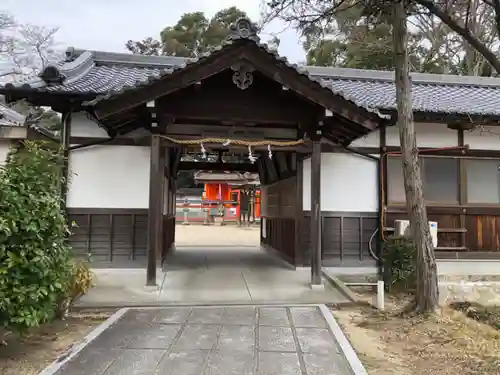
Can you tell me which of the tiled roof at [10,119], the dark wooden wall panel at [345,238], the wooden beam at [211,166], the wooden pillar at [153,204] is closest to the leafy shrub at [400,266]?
the dark wooden wall panel at [345,238]

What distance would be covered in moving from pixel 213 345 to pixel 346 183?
5.45 metres

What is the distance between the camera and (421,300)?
570cm

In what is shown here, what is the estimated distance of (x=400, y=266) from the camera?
7.23 meters

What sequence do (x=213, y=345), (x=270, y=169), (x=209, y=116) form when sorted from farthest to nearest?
(x=270, y=169), (x=209, y=116), (x=213, y=345)

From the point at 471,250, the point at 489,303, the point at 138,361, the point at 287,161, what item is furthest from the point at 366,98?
the point at 138,361

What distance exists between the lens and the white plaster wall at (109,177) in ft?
27.1

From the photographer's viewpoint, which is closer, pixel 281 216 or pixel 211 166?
pixel 281 216

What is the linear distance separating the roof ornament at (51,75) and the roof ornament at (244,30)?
3.53 meters

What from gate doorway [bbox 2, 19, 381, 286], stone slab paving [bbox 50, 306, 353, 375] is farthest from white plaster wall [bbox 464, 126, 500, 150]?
stone slab paving [bbox 50, 306, 353, 375]

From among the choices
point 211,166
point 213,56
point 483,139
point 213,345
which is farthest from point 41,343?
point 483,139

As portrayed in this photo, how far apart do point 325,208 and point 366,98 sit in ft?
9.22

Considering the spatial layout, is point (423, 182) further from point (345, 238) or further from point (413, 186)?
point (413, 186)

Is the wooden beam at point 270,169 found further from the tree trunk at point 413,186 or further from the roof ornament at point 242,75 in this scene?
the tree trunk at point 413,186

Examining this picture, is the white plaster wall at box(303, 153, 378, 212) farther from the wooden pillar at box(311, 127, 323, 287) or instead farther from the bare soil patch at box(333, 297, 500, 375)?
the bare soil patch at box(333, 297, 500, 375)
